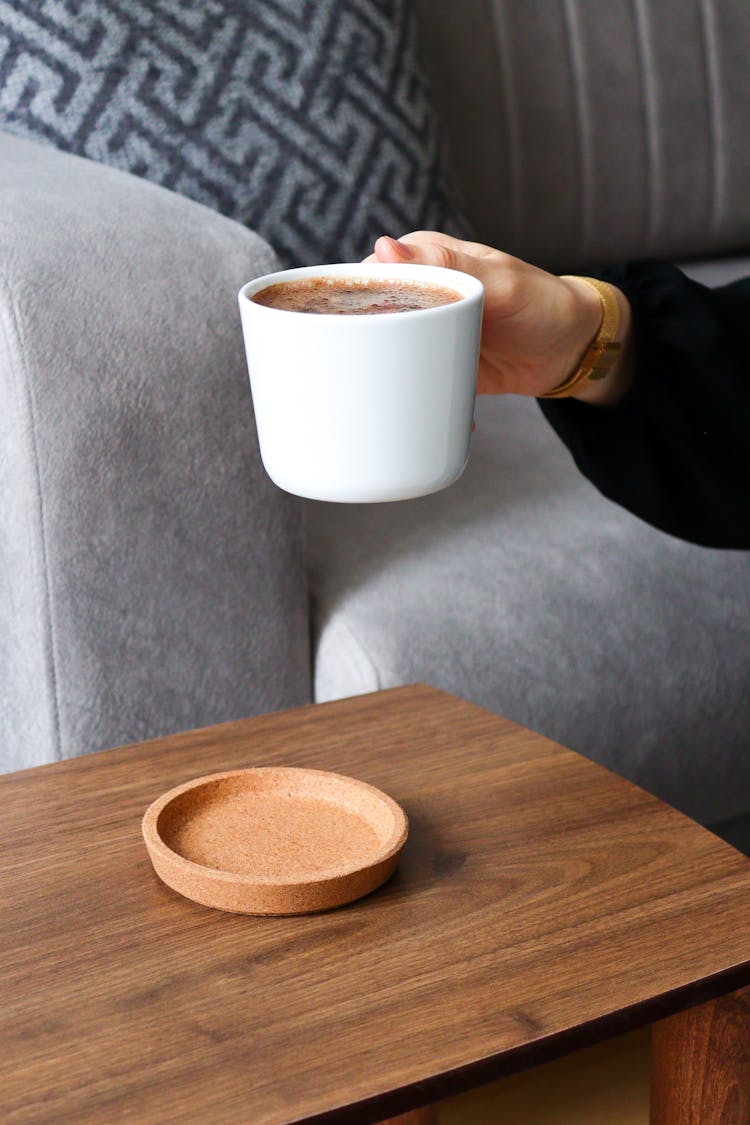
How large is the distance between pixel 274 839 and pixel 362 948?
0.09 metres

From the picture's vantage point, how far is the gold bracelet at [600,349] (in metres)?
0.88

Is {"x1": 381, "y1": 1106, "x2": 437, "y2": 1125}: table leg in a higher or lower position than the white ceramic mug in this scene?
lower

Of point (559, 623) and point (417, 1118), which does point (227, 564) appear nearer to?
point (559, 623)

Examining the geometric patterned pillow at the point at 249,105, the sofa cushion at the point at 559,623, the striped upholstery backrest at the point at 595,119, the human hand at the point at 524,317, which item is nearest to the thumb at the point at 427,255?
the human hand at the point at 524,317

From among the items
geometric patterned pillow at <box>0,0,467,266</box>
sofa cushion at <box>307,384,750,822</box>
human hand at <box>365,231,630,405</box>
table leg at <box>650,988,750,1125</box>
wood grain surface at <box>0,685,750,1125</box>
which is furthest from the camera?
geometric patterned pillow at <box>0,0,467,266</box>

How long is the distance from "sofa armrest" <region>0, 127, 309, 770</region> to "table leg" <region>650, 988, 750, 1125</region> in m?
0.46

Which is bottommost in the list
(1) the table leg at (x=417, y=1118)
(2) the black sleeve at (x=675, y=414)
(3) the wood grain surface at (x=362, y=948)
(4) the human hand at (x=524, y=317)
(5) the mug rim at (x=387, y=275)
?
(1) the table leg at (x=417, y=1118)

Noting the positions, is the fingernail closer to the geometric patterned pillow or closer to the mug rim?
the mug rim

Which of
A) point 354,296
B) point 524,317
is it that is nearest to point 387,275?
point 354,296

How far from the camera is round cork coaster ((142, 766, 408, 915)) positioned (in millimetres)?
557

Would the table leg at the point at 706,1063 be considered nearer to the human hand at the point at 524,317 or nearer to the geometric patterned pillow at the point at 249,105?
the human hand at the point at 524,317

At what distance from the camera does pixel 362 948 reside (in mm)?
544

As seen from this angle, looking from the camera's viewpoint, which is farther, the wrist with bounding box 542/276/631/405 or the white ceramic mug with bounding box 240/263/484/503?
the wrist with bounding box 542/276/631/405

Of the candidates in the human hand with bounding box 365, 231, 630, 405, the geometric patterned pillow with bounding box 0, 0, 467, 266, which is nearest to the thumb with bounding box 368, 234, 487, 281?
the human hand with bounding box 365, 231, 630, 405
